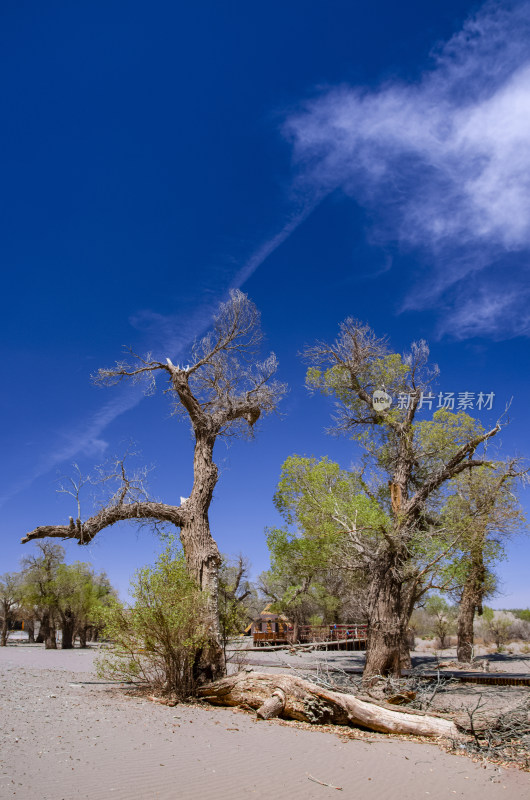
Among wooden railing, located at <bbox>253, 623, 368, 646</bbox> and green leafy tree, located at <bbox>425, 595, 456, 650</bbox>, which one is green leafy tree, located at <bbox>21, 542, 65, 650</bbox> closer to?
wooden railing, located at <bbox>253, 623, 368, 646</bbox>

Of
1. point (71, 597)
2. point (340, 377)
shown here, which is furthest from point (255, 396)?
point (71, 597)

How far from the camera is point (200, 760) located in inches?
254

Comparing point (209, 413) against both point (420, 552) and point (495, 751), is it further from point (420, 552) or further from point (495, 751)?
point (495, 751)

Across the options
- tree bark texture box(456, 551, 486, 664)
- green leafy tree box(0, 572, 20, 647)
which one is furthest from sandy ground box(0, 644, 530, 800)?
green leafy tree box(0, 572, 20, 647)

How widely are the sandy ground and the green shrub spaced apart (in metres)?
1.39

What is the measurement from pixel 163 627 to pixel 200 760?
4.34 meters

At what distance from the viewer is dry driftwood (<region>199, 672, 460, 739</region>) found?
29.4 ft

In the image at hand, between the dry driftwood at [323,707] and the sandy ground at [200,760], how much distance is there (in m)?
0.47

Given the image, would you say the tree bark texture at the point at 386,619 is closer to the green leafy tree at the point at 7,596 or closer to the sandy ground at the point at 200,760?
the sandy ground at the point at 200,760

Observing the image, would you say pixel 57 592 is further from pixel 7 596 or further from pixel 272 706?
pixel 272 706

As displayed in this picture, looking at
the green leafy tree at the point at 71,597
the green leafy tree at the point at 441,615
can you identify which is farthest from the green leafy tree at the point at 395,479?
the green leafy tree at the point at 71,597

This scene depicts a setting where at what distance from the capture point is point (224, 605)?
12.9 metres

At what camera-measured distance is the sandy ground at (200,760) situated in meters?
5.29

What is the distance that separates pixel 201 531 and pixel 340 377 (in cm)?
817
